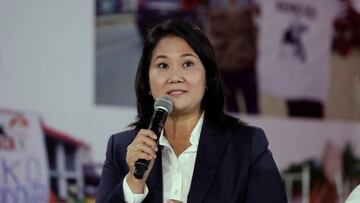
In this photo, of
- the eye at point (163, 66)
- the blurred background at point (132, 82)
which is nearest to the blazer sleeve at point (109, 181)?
the eye at point (163, 66)

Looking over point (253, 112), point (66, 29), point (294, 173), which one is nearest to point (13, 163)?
point (66, 29)

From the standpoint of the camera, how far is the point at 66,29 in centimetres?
268

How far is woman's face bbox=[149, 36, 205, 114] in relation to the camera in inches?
58.3

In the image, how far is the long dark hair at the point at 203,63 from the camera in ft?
4.99

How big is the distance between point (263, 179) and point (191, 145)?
21 cm

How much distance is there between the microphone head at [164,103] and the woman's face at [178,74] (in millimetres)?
44

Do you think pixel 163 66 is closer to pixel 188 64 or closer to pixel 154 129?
pixel 188 64

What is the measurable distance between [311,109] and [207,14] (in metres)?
1.04

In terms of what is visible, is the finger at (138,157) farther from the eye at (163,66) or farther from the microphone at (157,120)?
the eye at (163,66)

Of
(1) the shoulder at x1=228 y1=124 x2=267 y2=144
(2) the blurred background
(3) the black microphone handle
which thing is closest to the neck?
(1) the shoulder at x1=228 y1=124 x2=267 y2=144

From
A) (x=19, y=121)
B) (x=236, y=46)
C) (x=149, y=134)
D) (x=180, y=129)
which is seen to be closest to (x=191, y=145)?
(x=180, y=129)

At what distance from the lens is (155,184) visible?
58.9 inches

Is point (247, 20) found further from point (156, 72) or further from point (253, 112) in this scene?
point (156, 72)

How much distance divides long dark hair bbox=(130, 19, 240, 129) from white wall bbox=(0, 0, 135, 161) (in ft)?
3.52
